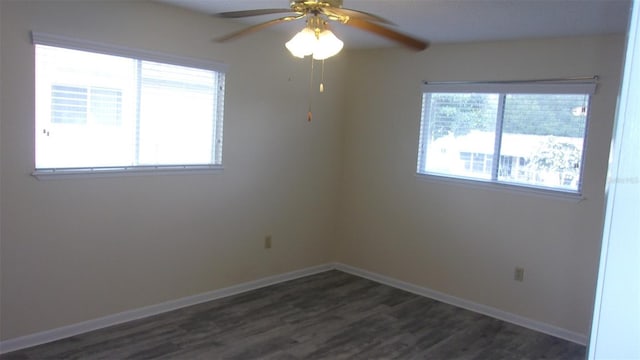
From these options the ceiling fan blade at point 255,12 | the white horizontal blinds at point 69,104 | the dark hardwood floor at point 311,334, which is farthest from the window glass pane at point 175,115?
the ceiling fan blade at point 255,12

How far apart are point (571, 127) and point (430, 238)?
5.12 feet

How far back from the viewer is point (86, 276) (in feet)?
10.8

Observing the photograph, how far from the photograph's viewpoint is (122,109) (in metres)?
3.41

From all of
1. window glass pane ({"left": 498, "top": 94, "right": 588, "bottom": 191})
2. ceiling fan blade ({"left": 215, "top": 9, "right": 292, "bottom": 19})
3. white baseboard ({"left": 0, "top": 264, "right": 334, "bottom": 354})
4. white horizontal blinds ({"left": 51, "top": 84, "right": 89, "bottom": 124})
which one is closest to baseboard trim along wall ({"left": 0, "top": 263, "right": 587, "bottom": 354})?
white baseboard ({"left": 0, "top": 264, "right": 334, "bottom": 354})

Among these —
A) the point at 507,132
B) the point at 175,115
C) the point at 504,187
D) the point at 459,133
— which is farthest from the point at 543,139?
the point at 175,115

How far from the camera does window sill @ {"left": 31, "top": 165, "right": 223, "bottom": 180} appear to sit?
9.96ft

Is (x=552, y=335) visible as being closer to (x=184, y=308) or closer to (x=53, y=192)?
(x=184, y=308)

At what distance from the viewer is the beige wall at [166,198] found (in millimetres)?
2922

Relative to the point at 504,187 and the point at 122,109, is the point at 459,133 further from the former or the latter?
the point at 122,109

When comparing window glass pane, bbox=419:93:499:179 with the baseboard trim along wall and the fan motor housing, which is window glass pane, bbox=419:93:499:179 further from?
the fan motor housing

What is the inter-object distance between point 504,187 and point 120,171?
10.1 feet

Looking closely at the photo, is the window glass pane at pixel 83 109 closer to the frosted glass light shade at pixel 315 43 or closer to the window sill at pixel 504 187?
the frosted glass light shade at pixel 315 43

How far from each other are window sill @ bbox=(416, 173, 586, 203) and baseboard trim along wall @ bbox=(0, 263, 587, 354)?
1041 millimetres

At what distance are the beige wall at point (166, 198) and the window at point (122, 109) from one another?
9 centimetres
